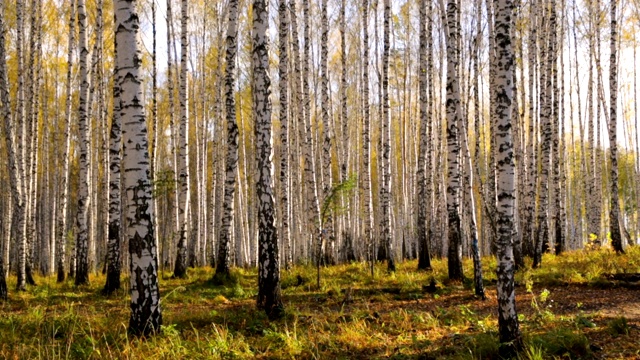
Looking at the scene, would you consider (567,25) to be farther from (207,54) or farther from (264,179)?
(264,179)

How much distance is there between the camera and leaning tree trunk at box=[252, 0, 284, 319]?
267 inches

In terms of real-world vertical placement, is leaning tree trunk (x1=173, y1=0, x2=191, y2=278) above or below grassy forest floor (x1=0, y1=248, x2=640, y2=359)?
above

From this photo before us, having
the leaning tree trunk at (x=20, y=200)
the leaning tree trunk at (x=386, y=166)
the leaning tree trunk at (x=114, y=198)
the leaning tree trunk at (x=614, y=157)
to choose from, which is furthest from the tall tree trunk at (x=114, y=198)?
the leaning tree trunk at (x=614, y=157)

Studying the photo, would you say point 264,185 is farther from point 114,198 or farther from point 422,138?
point 422,138

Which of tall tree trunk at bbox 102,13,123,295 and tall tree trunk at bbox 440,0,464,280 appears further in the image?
tall tree trunk at bbox 102,13,123,295

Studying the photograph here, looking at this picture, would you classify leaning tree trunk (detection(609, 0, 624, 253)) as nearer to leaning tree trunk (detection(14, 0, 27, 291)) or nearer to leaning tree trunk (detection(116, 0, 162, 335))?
leaning tree trunk (detection(116, 0, 162, 335))

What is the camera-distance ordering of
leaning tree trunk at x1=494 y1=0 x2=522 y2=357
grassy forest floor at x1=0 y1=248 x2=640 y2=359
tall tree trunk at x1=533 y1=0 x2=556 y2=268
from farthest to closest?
tall tree trunk at x1=533 y1=0 x2=556 y2=268
grassy forest floor at x1=0 y1=248 x2=640 y2=359
leaning tree trunk at x1=494 y1=0 x2=522 y2=357

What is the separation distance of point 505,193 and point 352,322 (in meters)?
3.04

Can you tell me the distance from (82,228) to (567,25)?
67.9 feet

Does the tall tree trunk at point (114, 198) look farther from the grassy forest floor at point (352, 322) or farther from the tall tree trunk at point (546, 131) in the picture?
the tall tree trunk at point (546, 131)

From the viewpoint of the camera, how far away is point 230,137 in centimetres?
1045

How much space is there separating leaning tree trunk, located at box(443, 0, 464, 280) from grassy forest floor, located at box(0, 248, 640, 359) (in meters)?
0.63

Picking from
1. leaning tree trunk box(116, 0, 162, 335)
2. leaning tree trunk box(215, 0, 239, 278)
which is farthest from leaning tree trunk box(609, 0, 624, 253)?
leaning tree trunk box(116, 0, 162, 335)

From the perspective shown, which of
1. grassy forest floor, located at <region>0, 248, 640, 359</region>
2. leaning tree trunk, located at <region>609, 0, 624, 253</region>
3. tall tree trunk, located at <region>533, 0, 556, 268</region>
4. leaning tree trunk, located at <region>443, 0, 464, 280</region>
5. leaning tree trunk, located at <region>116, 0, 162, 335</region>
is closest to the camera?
grassy forest floor, located at <region>0, 248, 640, 359</region>
